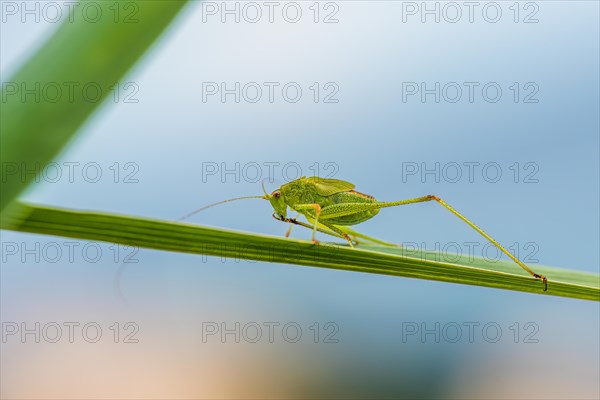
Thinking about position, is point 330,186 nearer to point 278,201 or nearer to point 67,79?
point 278,201

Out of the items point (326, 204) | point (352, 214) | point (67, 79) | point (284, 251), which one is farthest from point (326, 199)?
point (67, 79)

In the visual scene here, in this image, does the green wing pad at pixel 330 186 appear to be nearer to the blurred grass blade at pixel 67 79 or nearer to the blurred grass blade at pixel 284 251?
the blurred grass blade at pixel 284 251

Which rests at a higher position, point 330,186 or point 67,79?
point 330,186

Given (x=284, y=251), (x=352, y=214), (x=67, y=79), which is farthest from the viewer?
(x=352, y=214)

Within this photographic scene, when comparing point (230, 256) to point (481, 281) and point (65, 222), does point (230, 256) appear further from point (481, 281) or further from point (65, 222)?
point (481, 281)

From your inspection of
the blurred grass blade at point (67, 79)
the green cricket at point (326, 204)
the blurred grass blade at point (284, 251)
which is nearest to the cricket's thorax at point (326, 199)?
the green cricket at point (326, 204)

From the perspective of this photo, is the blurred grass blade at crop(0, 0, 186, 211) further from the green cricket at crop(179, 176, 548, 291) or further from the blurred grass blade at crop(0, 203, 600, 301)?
the green cricket at crop(179, 176, 548, 291)

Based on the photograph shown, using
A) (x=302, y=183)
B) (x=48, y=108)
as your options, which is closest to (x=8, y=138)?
(x=48, y=108)
